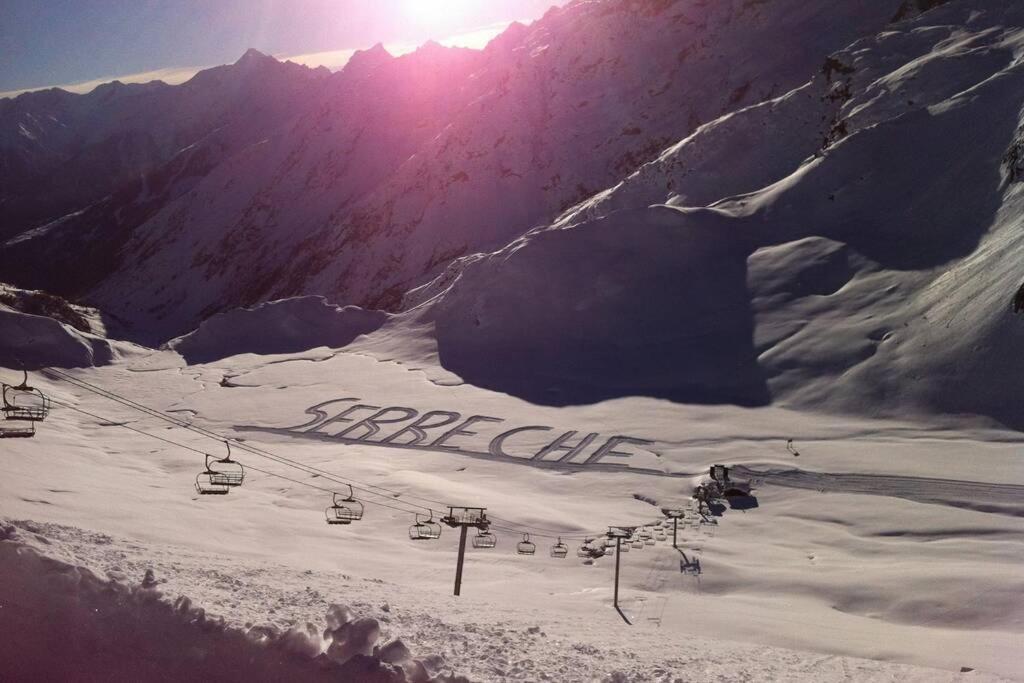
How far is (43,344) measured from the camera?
62156 mm

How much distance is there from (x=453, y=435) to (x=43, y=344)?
1378 inches

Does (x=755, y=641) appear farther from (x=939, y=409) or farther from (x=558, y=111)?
(x=558, y=111)

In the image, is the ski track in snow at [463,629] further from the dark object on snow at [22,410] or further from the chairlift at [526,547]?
the chairlift at [526,547]

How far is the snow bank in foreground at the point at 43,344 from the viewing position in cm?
5858

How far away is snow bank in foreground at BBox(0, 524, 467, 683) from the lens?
6.45m

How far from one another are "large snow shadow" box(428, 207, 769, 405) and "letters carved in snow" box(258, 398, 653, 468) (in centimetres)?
630

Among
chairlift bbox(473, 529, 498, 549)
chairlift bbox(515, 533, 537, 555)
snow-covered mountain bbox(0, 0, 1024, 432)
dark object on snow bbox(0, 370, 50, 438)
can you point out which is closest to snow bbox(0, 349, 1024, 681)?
chairlift bbox(515, 533, 537, 555)

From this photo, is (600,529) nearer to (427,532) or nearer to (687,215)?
(427,532)

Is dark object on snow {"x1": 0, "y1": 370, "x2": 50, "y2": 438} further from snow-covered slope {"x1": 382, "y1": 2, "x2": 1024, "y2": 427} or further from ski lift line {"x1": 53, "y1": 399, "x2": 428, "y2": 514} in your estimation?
snow-covered slope {"x1": 382, "y1": 2, "x2": 1024, "y2": 427}

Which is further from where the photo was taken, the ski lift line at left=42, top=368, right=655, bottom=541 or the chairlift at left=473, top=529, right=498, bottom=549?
the ski lift line at left=42, top=368, right=655, bottom=541

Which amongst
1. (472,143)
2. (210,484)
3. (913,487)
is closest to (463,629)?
(210,484)

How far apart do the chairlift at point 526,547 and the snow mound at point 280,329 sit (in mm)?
43959

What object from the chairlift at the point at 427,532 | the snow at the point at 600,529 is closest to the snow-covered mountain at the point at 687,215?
the snow at the point at 600,529

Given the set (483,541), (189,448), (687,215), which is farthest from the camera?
(687,215)
